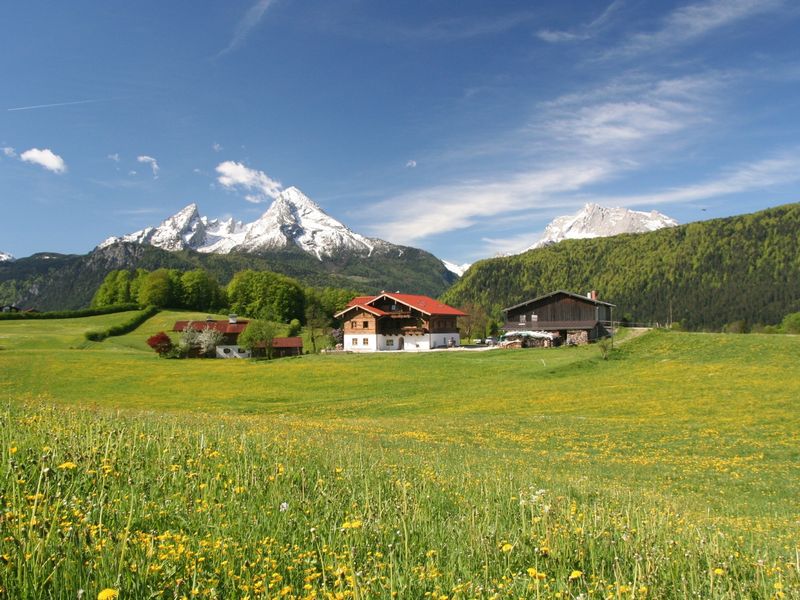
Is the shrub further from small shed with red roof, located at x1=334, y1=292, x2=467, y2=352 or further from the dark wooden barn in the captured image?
the dark wooden barn

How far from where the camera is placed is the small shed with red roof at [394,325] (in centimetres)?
9644

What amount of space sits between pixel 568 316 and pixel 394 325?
32.2 m

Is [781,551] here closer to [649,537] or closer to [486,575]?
[649,537]

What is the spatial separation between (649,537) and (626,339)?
69.1 m

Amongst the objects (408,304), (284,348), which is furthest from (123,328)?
(408,304)

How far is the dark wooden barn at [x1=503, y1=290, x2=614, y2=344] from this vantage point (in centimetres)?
9319

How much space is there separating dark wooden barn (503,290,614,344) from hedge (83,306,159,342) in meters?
76.2

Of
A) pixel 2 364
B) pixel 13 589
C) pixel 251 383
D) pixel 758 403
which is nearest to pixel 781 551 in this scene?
pixel 13 589

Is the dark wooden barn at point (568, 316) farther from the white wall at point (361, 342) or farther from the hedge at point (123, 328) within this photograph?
the hedge at point (123, 328)

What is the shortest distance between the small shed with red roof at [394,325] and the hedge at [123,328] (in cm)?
4375

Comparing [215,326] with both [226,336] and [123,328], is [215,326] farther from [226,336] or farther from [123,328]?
[123,328]

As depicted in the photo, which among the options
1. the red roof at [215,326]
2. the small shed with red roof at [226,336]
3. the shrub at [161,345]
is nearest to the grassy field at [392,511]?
the shrub at [161,345]

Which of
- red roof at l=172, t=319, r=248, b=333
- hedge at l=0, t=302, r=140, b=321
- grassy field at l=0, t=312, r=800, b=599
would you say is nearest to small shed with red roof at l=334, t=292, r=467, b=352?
red roof at l=172, t=319, r=248, b=333

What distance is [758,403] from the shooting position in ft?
122
